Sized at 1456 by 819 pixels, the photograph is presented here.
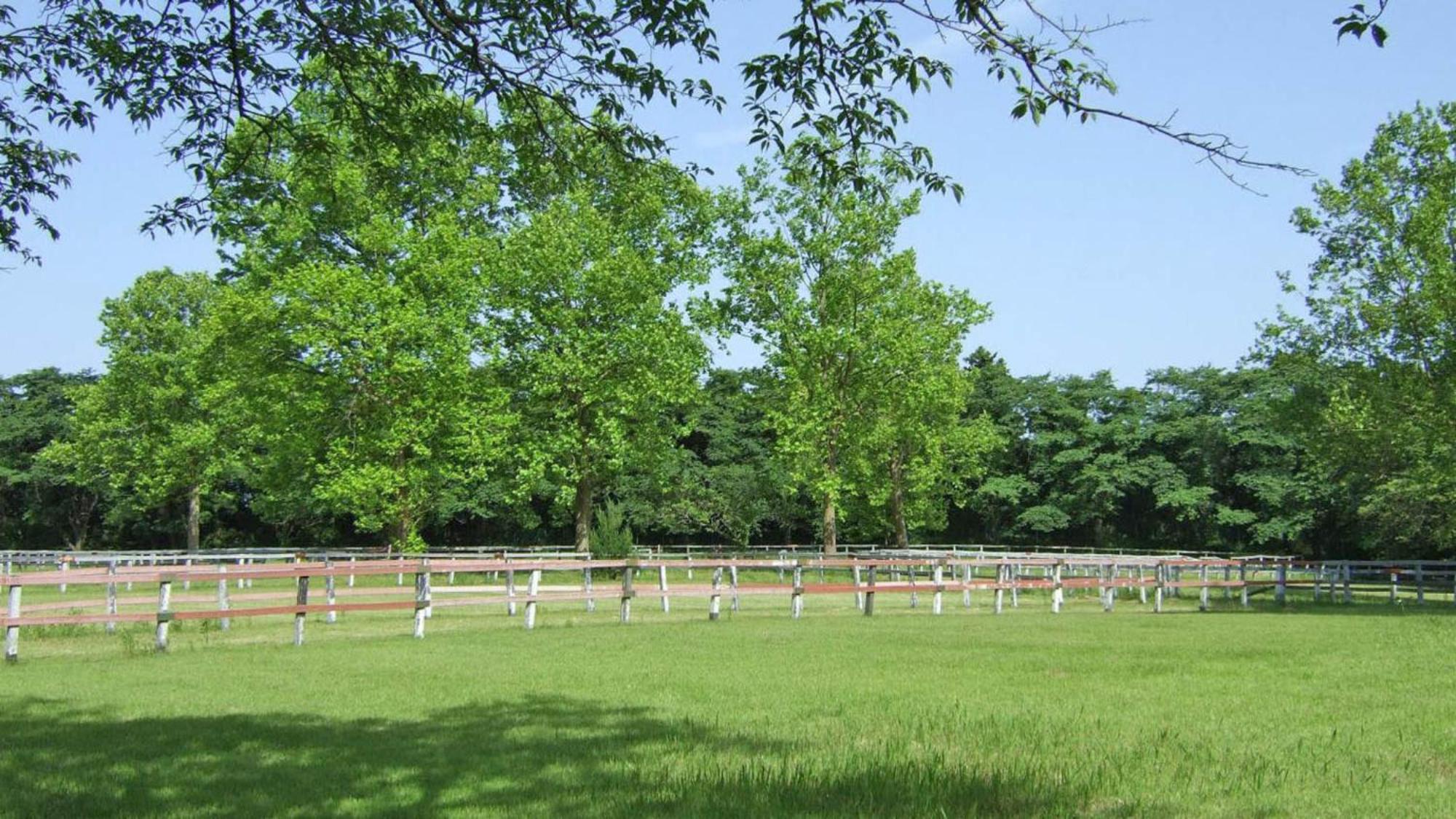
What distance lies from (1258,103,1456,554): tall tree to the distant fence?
364 centimetres

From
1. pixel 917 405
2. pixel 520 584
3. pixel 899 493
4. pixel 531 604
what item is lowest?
pixel 520 584

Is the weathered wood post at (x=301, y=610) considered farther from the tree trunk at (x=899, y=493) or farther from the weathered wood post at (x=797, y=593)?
the tree trunk at (x=899, y=493)

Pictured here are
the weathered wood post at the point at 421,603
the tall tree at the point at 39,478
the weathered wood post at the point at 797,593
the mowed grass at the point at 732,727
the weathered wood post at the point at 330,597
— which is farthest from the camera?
the tall tree at the point at 39,478

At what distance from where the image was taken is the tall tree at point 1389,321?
91.2ft

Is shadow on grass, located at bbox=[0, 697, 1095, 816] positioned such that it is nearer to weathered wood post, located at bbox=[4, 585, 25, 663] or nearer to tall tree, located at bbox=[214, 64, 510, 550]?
weathered wood post, located at bbox=[4, 585, 25, 663]

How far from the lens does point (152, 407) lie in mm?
48844

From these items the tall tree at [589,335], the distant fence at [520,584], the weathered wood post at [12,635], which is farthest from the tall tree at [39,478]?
the weathered wood post at [12,635]

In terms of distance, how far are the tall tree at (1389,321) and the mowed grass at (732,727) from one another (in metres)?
13.8

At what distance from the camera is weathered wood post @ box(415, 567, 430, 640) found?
16984 millimetres

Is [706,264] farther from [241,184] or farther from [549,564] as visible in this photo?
[241,184]

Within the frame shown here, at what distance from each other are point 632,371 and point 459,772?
3080 centimetres

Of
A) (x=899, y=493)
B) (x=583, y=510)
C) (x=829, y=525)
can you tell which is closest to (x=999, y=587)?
(x=829, y=525)

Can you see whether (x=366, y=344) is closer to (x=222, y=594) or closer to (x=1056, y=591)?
→ (x=222, y=594)

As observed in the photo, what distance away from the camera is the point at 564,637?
55.0 feet
